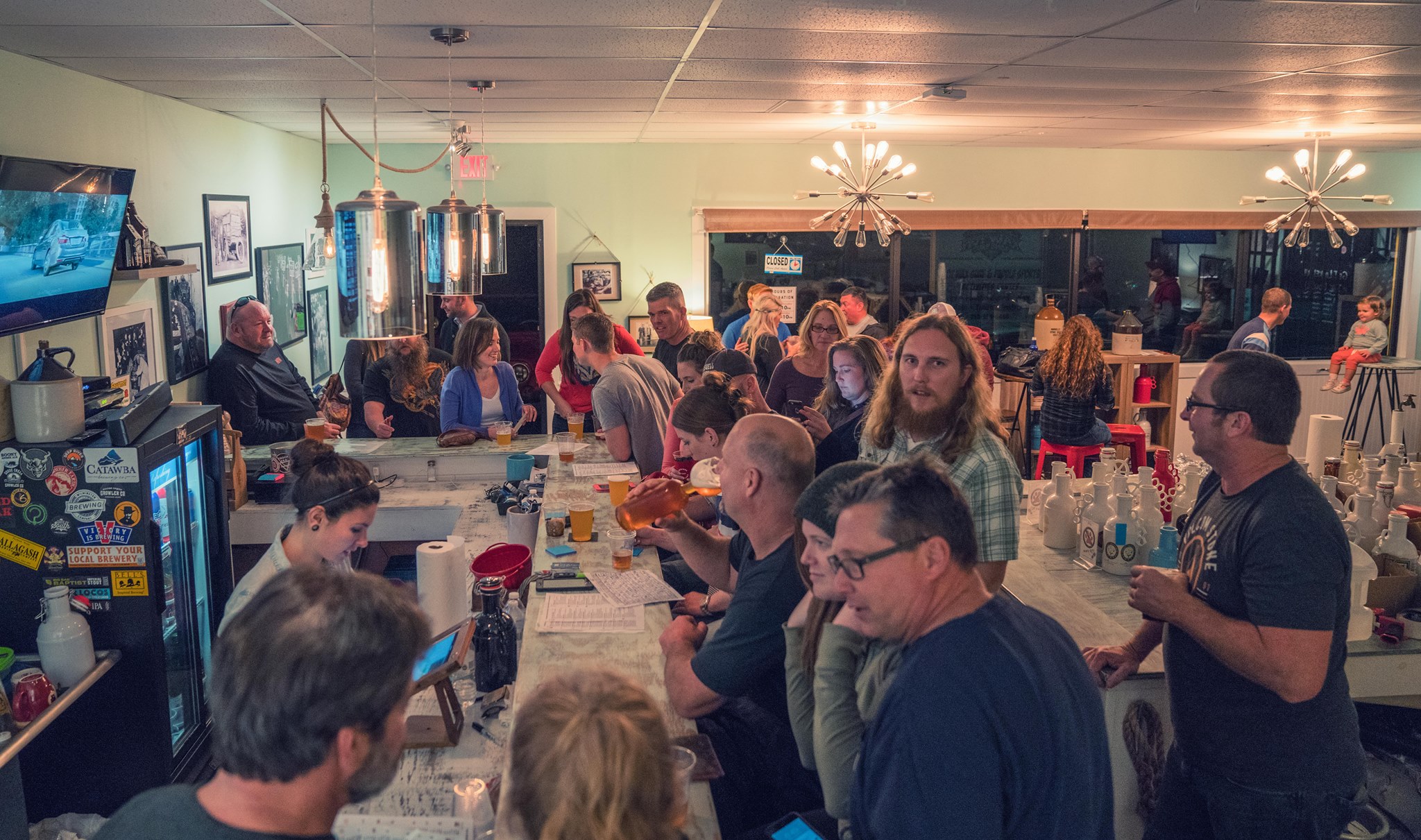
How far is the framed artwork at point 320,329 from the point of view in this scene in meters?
7.46

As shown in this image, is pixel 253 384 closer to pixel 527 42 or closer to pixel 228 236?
pixel 228 236

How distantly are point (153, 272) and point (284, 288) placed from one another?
96.7 inches

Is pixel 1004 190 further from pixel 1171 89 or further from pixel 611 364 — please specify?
pixel 611 364

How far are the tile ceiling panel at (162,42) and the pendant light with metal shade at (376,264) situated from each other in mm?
1053

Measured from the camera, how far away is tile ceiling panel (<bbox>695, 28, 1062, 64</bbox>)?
3.23 m

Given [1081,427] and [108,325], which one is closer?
[108,325]

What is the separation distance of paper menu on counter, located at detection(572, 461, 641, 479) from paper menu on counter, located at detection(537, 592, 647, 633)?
1.33m

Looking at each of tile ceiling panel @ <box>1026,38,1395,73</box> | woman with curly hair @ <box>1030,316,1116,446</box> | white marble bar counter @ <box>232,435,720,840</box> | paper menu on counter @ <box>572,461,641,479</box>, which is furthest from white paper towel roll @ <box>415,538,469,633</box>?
woman with curly hair @ <box>1030,316,1116,446</box>

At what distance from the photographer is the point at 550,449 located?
4.71 m

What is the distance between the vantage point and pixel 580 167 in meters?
8.17

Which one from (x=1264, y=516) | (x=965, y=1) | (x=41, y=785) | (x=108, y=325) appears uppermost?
(x=965, y=1)

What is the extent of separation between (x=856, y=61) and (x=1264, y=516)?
2.34 m

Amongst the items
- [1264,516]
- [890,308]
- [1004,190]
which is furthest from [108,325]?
[1004,190]

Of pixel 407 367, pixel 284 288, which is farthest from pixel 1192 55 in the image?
pixel 284 288
